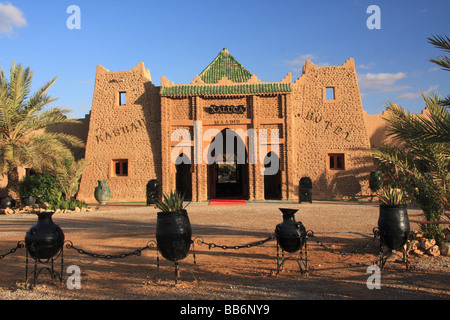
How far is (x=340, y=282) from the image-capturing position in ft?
16.5

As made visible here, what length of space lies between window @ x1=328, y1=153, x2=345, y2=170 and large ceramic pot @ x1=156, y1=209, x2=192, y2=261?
14270 mm

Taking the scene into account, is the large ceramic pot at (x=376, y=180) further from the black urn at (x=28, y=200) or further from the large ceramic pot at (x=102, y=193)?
the black urn at (x=28, y=200)

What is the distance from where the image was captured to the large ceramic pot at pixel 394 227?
563 centimetres

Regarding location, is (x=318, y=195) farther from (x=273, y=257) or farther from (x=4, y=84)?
(x=4, y=84)

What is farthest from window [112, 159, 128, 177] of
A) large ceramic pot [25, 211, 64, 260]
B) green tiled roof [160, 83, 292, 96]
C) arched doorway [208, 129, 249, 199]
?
large ceramic pot [25, 211, 64, 260]

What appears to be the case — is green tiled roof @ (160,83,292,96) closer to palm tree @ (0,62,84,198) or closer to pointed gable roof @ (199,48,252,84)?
pointed gable roof @ (199,48,252,84)

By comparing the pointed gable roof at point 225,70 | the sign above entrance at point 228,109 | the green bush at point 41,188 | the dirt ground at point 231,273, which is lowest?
the dirt ground at point 231,273

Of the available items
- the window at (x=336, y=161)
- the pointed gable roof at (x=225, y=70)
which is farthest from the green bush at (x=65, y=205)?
the window at (x=336, y=161)

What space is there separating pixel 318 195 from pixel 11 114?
14.7 metres

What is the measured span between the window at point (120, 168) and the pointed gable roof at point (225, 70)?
246 inches

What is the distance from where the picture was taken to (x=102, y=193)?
17219 millimetres

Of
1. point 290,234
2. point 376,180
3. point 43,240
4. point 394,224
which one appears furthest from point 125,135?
point 394,224
